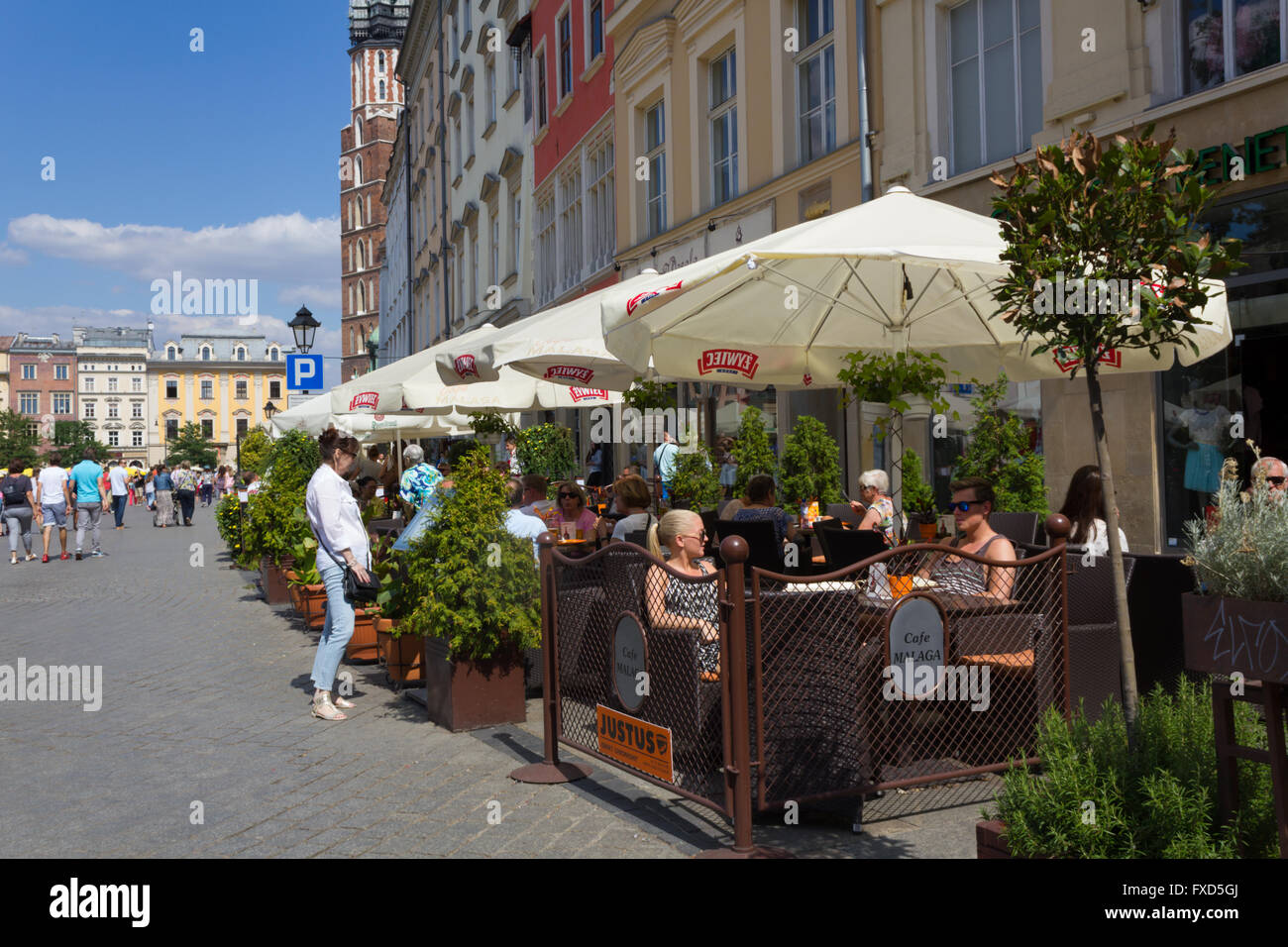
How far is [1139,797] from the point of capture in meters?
3.35

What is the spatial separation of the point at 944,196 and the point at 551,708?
8.15 meters

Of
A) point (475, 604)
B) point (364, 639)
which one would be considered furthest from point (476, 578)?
point (364, 639)

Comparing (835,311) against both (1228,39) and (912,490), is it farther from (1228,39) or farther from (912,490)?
(1228,39)

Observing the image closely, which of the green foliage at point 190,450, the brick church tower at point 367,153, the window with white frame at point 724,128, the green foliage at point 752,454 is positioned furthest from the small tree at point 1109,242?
the green foliage at point 190,450

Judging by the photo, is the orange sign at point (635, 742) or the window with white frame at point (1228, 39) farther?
the window with white frame at point (1228, 39)

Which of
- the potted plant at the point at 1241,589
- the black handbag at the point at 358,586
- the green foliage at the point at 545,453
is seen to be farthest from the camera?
the green foliage at the point at 545,453

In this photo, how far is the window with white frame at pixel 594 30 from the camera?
74.4ft

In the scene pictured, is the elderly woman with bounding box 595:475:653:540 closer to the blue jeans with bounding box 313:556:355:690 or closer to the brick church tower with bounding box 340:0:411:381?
the blue jeans with bounding box 313:556:355:690

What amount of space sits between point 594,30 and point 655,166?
483 centimetres

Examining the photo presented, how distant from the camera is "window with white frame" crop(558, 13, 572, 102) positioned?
81.9 feet

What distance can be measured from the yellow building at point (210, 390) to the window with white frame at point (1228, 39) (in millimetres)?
125602

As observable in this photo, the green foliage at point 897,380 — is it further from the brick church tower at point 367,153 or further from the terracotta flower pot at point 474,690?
the brick church tower at point 367,153

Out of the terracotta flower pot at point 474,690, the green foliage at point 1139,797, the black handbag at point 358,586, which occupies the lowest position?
the terracotta flower pot at point 474,690
